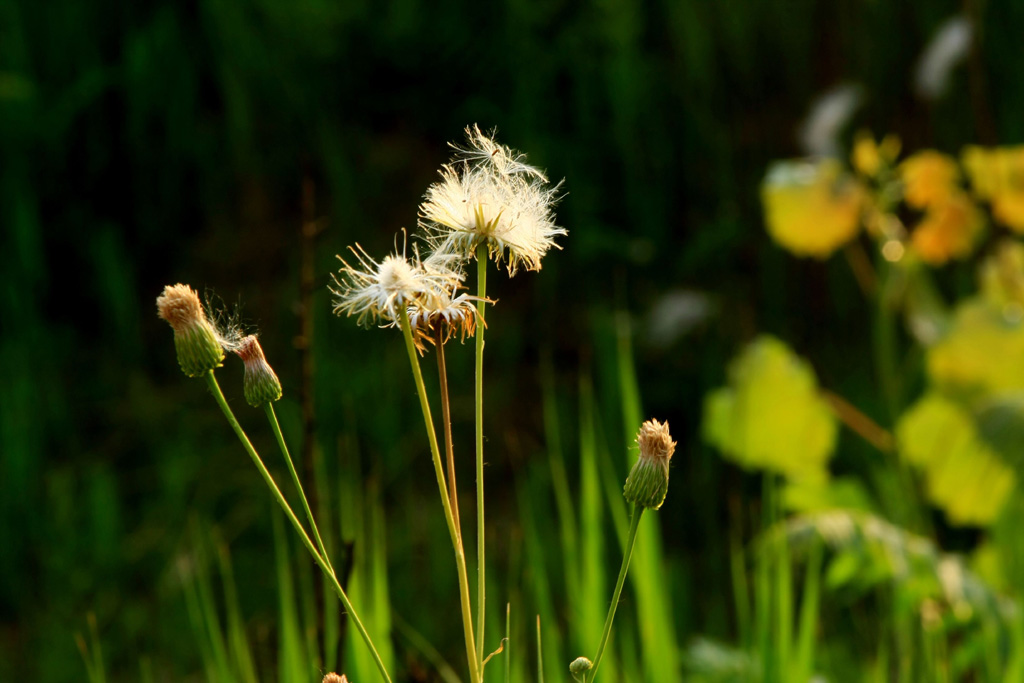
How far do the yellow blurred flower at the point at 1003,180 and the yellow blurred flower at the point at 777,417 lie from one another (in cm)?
40

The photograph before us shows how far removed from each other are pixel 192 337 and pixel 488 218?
0.40 ft

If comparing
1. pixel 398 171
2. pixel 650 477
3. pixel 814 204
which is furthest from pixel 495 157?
pixel 398 171

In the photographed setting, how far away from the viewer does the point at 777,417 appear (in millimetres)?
1420

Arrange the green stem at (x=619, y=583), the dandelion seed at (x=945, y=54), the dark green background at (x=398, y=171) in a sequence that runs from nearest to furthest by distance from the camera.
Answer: the green stem at (x=619, y=583) → the dandelion seed at (x=945, y=54) → the dark green background at (x=398, y=171)

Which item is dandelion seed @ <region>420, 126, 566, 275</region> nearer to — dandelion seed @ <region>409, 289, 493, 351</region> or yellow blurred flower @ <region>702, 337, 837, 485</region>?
dandelion seed @ <region>409, 289, 493, 351</region>

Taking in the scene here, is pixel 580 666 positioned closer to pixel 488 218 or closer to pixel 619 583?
pixel 619 583

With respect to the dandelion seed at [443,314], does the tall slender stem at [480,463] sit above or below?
below

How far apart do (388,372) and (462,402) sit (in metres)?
0.17

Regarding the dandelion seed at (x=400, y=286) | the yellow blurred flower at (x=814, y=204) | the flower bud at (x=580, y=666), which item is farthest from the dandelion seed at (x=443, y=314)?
the yellow blurred flower at (x=814, y=204)

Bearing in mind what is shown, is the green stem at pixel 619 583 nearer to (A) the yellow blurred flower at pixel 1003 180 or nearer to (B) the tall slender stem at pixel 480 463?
(B) the tall slender stem at pixel 480 463

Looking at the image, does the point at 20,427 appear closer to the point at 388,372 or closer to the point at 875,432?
the point at 388,372

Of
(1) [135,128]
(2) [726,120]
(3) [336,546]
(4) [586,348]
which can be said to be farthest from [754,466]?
(1) [135,128]

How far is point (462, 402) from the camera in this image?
6.51 feet

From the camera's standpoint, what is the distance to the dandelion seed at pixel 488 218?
1.20 feet
